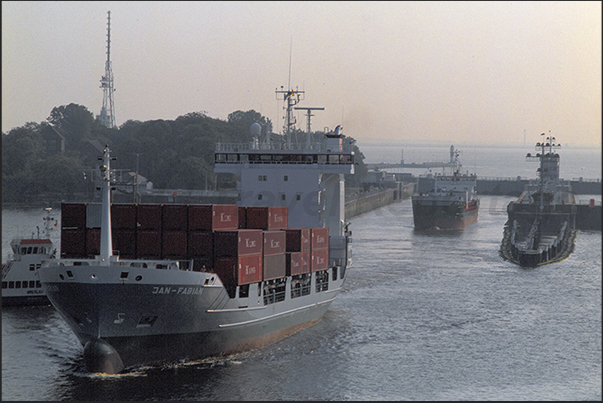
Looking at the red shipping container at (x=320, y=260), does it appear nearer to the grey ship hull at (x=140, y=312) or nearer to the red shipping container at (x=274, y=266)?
the red shipping container at (x=274, y=266)

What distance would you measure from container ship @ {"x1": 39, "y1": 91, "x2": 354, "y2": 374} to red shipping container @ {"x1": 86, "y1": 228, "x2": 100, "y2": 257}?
0.04 m

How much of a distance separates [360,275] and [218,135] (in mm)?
59776

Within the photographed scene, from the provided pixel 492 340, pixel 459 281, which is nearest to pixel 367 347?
pixel 492 340

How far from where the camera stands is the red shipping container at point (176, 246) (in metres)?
25.8

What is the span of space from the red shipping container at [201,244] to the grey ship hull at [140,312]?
4.89 ft

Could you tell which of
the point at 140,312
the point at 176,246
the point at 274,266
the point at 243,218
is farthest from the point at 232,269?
the point at 243,218

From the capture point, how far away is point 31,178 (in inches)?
3642

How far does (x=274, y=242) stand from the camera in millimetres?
28062

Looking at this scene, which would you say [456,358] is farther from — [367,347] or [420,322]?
[420,322]

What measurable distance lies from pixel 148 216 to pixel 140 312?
3.87 metres

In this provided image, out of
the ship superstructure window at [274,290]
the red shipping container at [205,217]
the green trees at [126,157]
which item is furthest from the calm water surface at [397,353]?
the green trees at [126,157]

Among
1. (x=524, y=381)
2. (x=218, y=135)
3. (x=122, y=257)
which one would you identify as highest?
(x=218, y=135)

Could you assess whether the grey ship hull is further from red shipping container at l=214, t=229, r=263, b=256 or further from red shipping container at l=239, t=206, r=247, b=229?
red shipping container at l=239, t=206, r=247, b=229

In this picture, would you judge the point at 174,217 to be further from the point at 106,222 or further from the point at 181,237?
the point at 106,222
